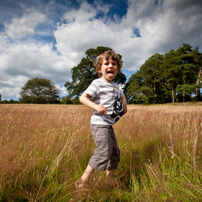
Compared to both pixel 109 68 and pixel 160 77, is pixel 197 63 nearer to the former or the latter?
pixel 160 77

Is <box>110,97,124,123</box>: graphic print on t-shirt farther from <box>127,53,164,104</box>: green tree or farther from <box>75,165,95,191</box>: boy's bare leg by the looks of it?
<box>127,53,164,104</box>: green tree

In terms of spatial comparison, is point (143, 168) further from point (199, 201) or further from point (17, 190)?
point (17, 190)

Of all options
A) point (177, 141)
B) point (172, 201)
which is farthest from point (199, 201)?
point (177, 141)

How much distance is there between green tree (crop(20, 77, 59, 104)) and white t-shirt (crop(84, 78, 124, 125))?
49770 mm

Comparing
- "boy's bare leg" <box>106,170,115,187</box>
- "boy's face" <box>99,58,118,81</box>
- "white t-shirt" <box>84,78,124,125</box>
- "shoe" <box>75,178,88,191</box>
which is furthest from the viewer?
"boy's face" <box>99,58,118,81</box>

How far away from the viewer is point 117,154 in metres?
1.56

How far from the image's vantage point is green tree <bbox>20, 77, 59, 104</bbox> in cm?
Result: 4691

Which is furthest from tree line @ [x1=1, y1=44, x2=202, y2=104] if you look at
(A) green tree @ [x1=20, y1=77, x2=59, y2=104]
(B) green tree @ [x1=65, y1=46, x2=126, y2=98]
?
(A) green tree @ [x1=20, y1=77, x2=59, y2=104]

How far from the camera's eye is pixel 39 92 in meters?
49.6

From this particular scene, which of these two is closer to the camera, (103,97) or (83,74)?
(103,97)

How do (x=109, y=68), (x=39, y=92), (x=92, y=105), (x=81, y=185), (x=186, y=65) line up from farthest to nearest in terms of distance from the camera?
(x=39, y=92), (x=186, y=65), (x=109, y=68), (x=92, y=105), (x=81, y=185)

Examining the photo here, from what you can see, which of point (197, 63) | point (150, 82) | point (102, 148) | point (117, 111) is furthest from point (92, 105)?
point (197, 63)

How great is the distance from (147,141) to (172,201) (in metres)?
1.53

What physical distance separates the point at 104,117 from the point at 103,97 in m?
0.25
